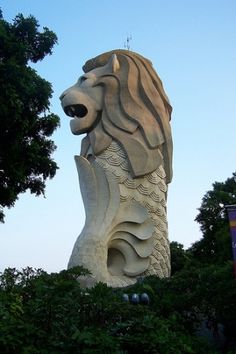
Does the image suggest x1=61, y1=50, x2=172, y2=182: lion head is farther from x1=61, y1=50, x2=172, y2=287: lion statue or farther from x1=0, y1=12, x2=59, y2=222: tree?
x1=0, y1=12, x2=59, y2=222: tree

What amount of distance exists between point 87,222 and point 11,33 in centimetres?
482

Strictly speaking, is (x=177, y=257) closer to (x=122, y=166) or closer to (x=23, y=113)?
(x=122, y=166)

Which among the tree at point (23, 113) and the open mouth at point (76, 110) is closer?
the tree at point (23, 113)

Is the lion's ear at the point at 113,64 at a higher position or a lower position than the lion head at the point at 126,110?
higher

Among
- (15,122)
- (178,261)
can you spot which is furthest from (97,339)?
(178,261)

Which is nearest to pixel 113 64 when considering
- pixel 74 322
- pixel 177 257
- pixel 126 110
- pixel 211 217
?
pixel 126 110

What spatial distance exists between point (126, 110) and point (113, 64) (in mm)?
1429

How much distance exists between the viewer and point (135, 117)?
13.5 m

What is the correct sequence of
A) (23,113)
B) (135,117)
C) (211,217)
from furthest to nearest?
(211,217) < (135,117) < (23,113)

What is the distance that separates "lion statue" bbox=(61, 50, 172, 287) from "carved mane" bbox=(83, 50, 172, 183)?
25 millimetres

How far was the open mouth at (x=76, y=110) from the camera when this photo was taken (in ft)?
45.1

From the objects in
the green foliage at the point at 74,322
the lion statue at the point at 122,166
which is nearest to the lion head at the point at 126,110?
the lion statue at the point at 122,166

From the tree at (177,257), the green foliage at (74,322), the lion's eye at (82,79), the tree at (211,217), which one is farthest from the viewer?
the tree at (211,217)

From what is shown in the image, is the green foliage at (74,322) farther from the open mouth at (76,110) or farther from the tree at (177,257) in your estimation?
the tree at (177,257)
